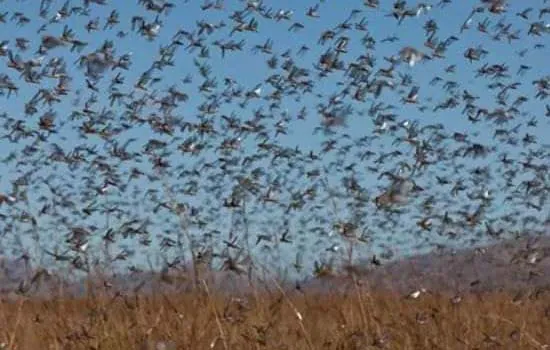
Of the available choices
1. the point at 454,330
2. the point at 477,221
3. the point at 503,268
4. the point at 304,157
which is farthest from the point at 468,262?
the point at 454,330

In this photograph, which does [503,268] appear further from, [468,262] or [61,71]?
[61,71]

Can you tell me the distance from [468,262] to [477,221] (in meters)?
3.13

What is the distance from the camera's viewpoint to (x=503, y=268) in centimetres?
1156

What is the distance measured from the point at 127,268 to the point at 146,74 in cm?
152

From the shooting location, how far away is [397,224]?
38.8 ft

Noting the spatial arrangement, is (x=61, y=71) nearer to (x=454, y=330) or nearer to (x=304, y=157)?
(x=304, y=157)

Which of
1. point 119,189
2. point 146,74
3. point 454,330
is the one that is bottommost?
point 454,330

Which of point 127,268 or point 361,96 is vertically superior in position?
point 361,96

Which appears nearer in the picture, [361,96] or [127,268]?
[361,96]

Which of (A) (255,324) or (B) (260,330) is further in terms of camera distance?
(A) (255,324)

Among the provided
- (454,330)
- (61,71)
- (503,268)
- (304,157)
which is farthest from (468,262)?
(61,71)

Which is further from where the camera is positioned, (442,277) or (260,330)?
(442,277)

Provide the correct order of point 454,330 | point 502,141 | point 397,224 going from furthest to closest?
point 397,224 < point 502,141 < point 454,330

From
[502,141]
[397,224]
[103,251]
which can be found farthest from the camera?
[397,224]
